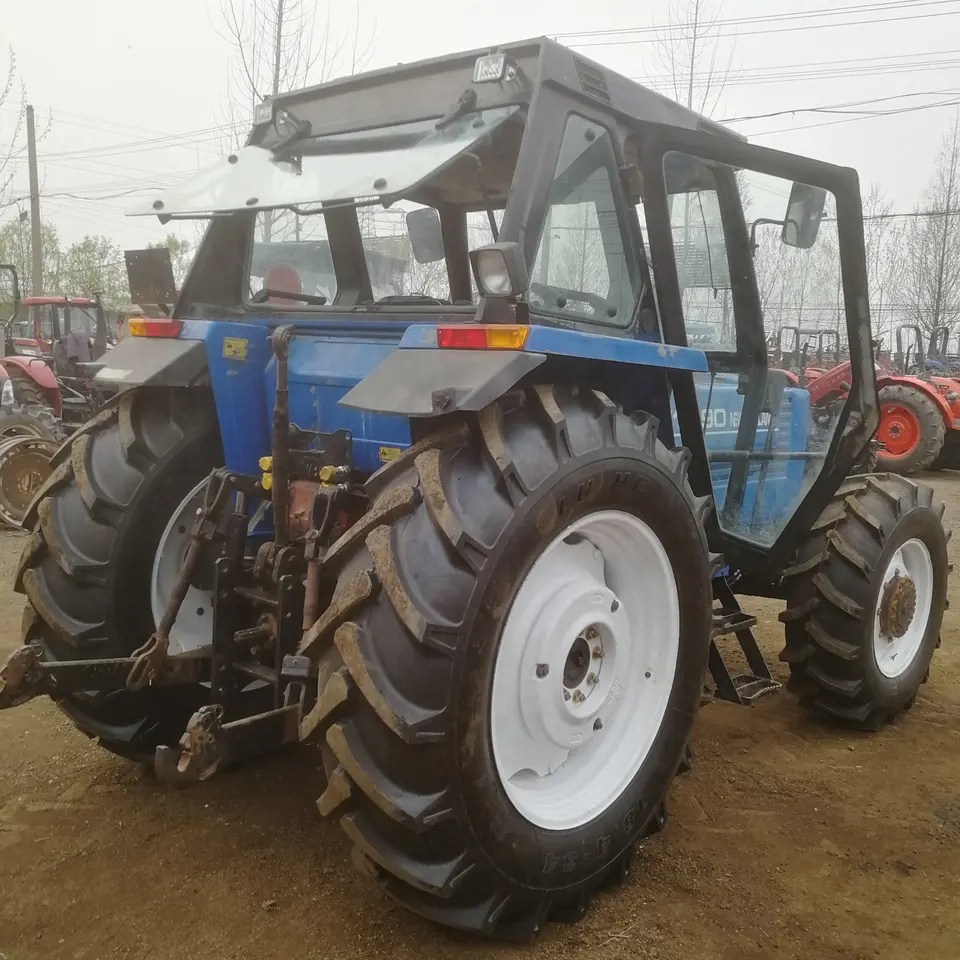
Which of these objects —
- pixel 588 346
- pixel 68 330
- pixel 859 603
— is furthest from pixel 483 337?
pixel 68 330

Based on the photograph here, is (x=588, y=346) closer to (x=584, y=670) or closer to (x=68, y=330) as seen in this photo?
(x=584, y=670)

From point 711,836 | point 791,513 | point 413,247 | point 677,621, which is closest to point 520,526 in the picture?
point 677,621

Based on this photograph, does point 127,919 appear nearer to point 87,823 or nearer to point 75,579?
point 87,823

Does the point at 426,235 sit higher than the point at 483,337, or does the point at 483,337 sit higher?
the point at 426,235

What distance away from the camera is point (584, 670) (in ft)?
8.20

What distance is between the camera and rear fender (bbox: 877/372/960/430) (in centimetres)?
1134

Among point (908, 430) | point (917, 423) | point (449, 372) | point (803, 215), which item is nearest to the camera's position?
point (449, 372)

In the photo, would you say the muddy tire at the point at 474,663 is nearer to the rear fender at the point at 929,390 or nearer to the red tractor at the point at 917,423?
the red tractor at the point at 917,423

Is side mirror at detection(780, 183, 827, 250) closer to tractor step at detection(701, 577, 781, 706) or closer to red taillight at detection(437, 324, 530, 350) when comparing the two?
tractor step at detection(701, 577, 781, 706)

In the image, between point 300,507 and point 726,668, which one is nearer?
point 300,507

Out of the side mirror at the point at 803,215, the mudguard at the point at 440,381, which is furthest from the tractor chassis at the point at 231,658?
the side mirror at the point at 803,215

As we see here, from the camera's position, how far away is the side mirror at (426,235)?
340 cm

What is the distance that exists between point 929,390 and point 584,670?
10.6m

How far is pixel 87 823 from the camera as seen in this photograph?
276 cm
